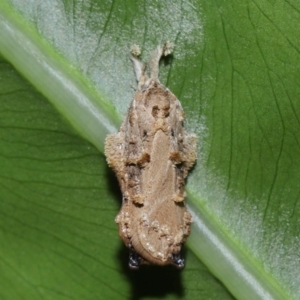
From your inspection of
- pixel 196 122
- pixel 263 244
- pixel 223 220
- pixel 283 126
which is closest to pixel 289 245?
pixel 263 244

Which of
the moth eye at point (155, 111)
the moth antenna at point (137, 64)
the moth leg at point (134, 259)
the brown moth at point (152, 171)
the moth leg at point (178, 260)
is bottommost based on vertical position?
the moth leg at point (134, 259)

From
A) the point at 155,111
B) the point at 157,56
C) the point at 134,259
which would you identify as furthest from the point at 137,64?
the point at 134,259

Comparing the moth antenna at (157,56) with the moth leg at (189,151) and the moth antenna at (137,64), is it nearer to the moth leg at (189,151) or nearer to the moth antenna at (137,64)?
the moth antenna at (137,64)

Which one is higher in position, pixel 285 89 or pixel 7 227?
A: pixel 285 89

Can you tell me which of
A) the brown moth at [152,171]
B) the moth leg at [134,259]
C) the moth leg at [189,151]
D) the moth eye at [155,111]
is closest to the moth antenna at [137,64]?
the brown moth at [152,171]

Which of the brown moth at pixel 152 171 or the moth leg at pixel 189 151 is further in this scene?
the moth leg at pixel 189 151

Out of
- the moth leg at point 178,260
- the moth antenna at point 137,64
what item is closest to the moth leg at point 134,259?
the moth leg at point 178,260

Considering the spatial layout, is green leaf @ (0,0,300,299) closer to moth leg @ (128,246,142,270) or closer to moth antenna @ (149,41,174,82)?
moth antenna @ (149,41,174,82)

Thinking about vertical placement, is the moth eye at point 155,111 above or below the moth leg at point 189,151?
above

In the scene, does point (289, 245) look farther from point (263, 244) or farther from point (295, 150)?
point (295, 150)
